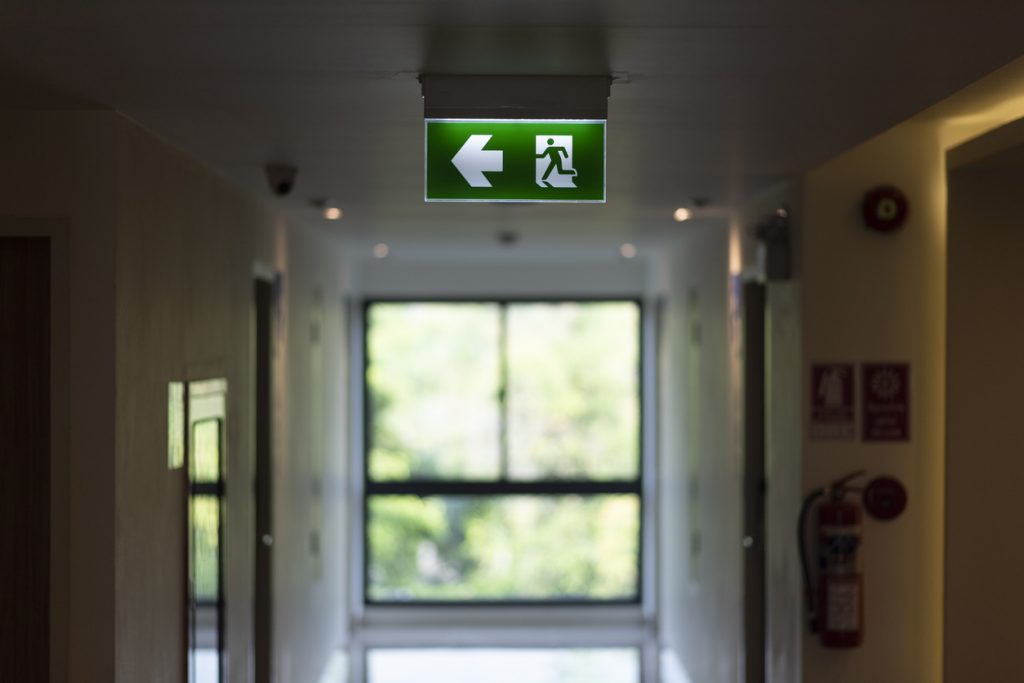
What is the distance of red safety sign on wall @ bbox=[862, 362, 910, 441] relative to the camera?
4.77 meters

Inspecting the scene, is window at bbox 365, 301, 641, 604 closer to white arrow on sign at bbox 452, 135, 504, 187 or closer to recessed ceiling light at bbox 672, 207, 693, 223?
recessed ceiling light at bbox 672, 207, 693, 223

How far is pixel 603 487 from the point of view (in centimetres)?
991

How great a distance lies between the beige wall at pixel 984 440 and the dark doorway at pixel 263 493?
10.5 feet

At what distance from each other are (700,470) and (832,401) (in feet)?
8.44

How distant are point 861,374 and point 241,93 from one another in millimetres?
2612

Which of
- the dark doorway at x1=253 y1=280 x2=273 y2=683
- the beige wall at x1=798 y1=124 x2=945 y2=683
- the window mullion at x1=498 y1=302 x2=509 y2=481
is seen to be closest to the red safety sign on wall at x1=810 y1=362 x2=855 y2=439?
the beige wall at x1=798 y1=124 x2=945 y2=683

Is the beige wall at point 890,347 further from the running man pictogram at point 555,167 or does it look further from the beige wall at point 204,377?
the beige wall at point 204,377

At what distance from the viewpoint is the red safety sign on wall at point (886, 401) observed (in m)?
4.77

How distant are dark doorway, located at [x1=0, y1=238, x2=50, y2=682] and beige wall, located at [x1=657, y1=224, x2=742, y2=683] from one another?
3.41 m

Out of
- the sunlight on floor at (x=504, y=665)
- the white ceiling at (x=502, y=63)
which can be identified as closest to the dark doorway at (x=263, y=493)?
the white ceiling at (x=502, y=63)

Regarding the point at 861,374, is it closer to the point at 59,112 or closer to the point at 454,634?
the point at 59,112

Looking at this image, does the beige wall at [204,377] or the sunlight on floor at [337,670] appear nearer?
the beige wall at [204,377]

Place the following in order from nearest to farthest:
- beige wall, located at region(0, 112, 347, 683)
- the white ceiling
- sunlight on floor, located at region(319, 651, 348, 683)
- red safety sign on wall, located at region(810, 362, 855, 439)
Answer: the white ceiling, beige wall, located at region(0, 112, 347, 683), red safety sign on wall, located at region(810, 362, 855, 439), sunlight on floor, located at region(319, 651, 348, 683)

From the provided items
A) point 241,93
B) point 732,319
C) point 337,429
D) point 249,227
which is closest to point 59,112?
point 241,93
